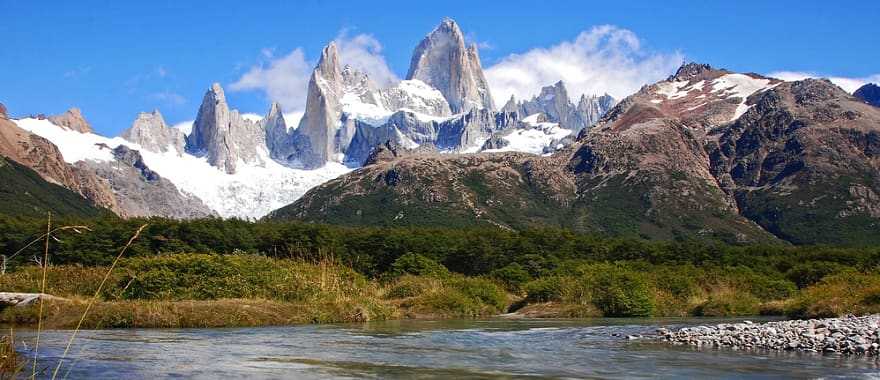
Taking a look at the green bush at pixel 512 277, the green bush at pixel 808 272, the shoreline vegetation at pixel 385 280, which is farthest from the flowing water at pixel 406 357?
the green bush at pixel 808 272

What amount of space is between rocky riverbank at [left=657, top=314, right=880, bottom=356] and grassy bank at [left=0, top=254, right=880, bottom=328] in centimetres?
1114

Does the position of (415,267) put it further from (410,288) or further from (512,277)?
(410,288)

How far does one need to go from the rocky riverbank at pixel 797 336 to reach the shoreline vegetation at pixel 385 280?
11428mm

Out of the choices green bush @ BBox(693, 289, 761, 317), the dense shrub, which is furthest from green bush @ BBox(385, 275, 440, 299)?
green bush @ BBox(693, 289, 761, 317)

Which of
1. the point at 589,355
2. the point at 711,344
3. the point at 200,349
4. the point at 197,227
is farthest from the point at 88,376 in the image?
the point at 197,227

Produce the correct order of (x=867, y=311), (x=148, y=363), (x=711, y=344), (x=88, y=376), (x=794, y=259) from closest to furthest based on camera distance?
(x=88, y=376), (x=148, y=363), (x=711, y=344), (x=867, y=311), (x=794, y=259)

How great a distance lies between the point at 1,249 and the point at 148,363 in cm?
8183

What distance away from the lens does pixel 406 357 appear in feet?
88.4

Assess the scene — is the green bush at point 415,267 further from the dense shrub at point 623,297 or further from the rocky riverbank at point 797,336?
the rocky riverbank at point 797,336

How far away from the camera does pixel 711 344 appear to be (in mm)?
31000

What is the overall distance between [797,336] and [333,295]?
26516 millimetres

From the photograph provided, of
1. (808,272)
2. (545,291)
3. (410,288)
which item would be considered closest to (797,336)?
(545,291)

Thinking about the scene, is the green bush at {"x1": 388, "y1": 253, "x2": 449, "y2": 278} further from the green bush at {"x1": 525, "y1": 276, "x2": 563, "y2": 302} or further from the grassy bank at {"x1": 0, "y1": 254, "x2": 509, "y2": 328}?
the grassy bank at {"x1": 0, "y1": 254, "x2": 509, "y2": 328}

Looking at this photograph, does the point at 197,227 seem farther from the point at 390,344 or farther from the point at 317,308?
the point at 390,344
